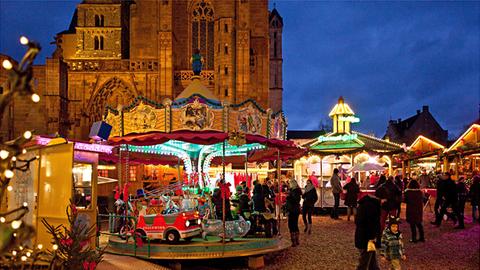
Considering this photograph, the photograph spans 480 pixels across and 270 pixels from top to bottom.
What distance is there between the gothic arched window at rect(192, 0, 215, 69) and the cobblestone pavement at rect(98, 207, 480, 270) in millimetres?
20981

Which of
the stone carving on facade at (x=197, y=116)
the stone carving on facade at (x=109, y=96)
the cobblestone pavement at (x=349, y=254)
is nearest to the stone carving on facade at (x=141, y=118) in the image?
the stone carving on facade at (x=197, y=116)

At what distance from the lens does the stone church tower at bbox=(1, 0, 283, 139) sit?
102 ft

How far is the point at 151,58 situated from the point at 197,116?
22040 millimetres

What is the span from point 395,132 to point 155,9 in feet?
127

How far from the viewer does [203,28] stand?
3406 centimetres

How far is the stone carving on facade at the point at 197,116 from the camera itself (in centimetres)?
1170

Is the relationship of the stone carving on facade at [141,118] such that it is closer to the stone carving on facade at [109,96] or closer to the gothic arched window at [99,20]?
the stone carving on facade at [109,96]

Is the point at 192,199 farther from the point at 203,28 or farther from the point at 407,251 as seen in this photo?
the point at 203,28

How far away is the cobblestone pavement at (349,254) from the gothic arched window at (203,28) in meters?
21.0

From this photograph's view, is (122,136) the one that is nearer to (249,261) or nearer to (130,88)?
(249,261)

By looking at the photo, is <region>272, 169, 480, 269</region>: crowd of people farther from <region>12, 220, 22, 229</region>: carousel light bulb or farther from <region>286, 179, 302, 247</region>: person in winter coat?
<region>12, 220, 22, 229</region>: carousel light bulb

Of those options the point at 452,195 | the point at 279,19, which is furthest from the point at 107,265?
the point at 279,19

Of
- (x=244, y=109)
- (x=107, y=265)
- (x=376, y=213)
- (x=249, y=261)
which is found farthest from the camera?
(x=244, y=109)

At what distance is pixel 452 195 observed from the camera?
15031 millimetres
